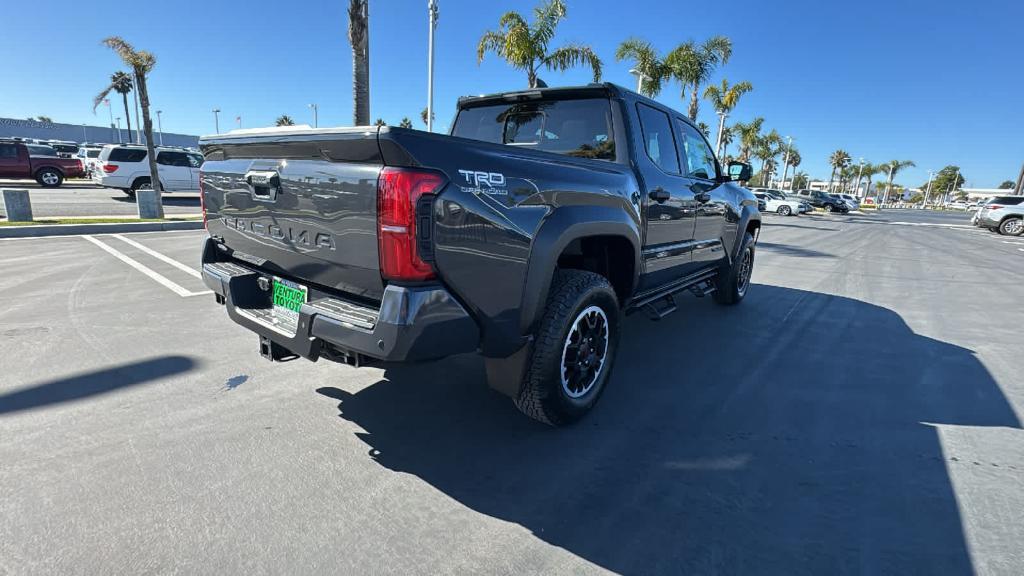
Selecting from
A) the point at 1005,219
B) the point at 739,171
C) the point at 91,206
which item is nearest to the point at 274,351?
the point at 739,171

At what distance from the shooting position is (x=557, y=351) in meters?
2.63

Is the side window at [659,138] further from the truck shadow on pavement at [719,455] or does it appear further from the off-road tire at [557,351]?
the truck shadow on pavement at [719,455]

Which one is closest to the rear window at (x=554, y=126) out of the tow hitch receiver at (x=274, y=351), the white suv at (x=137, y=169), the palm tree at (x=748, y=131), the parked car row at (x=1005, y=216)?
the tow hitch receiver at (x=274, y=351)

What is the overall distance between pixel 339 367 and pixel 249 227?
4.46 feet

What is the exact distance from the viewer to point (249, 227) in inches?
106

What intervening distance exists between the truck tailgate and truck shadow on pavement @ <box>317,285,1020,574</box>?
1.01 metres

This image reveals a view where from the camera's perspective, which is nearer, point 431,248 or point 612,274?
point 431,248

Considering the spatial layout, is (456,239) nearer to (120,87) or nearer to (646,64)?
(646,64)

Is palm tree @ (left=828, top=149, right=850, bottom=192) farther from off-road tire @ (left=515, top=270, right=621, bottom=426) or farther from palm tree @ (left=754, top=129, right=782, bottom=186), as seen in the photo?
off-road tire @ (left=515, top=270, right=621, bottom=426)

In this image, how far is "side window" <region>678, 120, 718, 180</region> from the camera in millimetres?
4477

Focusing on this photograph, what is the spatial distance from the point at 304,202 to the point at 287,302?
1.90 feet

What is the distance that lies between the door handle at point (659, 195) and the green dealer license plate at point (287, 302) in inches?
93.3

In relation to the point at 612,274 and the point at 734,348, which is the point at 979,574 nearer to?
the point at 612,274

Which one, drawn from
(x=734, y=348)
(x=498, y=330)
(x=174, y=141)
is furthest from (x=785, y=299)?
(x=174, y=141)
